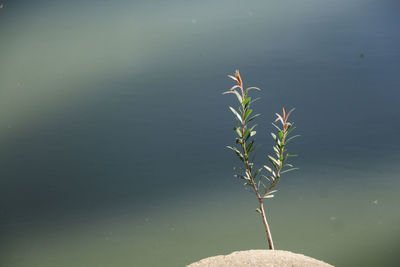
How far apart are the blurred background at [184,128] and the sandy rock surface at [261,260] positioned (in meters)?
Answer: 0.56

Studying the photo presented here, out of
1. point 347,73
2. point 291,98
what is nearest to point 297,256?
point 291,98

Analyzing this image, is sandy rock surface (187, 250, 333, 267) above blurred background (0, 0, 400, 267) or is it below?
below

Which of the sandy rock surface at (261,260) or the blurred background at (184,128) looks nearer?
the sandy rock surface at (261,260)

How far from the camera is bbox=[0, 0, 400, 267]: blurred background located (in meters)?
2.42

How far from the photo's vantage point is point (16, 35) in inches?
126

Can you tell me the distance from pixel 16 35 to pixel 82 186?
1127mm

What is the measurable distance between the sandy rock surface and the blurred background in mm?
563

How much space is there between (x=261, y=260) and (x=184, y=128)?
1.19 m

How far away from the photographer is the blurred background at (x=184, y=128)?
2.42m

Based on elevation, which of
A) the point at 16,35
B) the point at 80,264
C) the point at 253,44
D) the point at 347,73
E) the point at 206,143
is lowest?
the point at 80,264

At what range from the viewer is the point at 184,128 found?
2.79 meters

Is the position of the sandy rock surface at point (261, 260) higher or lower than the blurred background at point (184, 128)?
lower

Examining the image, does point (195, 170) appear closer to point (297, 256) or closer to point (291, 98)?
point (291, 98)

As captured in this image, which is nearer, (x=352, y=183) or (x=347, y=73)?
(x=352, y=183)
